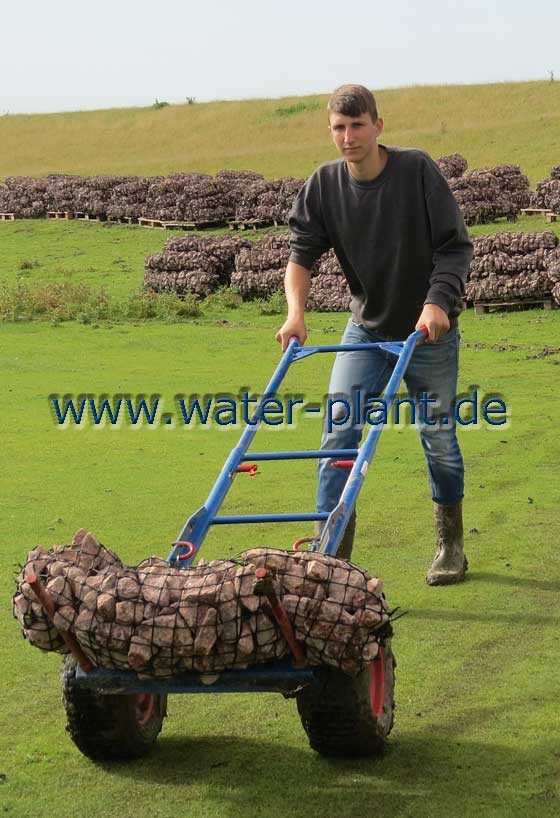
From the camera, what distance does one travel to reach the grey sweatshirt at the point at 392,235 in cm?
638

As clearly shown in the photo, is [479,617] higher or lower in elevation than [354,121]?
lower

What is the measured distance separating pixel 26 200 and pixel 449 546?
118 ft

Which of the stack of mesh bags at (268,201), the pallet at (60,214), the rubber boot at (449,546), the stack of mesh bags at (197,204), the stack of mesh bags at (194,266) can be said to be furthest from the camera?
the pallet at (60,214)

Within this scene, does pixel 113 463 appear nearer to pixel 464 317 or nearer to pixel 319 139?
pixel 464 317

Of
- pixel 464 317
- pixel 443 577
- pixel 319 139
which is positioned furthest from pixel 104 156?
pixel 443 577

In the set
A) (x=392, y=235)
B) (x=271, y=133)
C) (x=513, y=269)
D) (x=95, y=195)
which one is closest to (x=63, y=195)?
(x=95, y=195)

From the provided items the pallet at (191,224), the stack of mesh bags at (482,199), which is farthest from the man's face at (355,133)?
the pallet at (191,224)

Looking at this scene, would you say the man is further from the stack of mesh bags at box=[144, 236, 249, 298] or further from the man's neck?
the stack of mesh bags at box=[144, 236, 249, 298]

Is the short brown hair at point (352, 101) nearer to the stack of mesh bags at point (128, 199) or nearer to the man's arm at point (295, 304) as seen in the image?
the man's arm at point (295, 304)

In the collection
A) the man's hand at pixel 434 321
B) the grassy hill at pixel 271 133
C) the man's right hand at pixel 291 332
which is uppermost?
the man's hand at pixel 434 321

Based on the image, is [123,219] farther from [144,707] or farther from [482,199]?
[144,707]

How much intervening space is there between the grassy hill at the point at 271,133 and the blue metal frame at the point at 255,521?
117 ft

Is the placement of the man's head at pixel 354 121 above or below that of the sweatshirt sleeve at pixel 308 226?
→ above

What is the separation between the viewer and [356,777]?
451 cm
